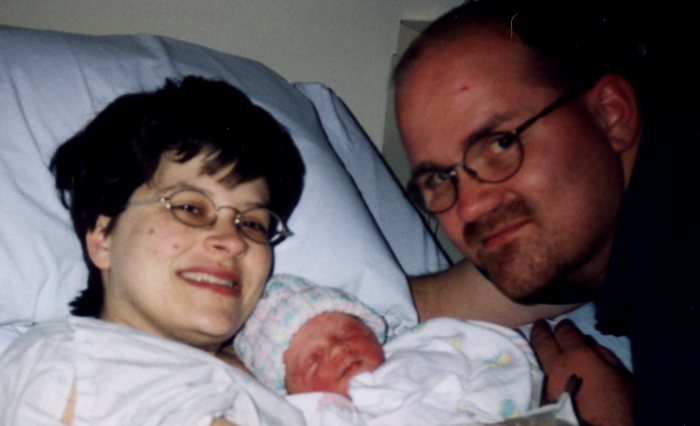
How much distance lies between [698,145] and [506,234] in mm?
507

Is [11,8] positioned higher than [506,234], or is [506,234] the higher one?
[11,8]

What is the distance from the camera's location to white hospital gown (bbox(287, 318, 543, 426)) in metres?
1.54

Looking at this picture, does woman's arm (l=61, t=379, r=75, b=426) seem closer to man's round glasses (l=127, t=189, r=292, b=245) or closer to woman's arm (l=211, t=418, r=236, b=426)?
woman's arm (l=211, t=418, r=236, b=426)

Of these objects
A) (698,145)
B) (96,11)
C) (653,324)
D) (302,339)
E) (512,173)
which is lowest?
(302,339)

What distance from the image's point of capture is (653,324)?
4.11 feet

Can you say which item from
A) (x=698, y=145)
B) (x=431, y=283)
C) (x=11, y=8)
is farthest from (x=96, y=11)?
(x=698, y=145)

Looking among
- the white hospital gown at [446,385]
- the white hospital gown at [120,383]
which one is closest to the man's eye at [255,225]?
the white hospital gown at [120,383]

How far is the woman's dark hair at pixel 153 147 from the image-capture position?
1.54m

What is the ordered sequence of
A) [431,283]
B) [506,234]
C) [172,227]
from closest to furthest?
[172,227]
[506,234]
[431,283]

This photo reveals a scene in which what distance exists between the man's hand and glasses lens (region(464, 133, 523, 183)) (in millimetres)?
652

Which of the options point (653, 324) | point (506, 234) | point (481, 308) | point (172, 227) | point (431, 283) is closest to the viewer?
point (653, 324)

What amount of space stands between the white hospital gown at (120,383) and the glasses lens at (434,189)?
72 cm

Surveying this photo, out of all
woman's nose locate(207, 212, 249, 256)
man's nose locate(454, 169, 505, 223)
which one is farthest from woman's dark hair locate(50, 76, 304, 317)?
man's nose locate(454, 169, 505, 223)

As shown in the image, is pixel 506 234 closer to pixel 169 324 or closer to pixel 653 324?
pixel 653 324
